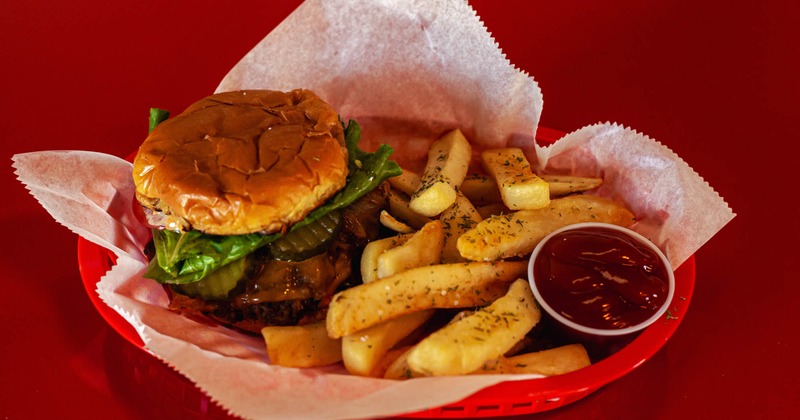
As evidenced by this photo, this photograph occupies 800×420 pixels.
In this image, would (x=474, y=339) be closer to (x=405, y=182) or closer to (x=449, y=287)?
(x=449, y=287)

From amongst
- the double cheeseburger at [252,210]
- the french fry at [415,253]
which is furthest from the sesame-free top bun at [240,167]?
the french fry at [415,253]

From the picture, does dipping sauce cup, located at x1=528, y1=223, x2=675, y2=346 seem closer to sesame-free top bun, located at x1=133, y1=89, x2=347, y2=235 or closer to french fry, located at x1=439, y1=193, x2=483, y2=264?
french fry, located at x1=439, y1=193, x2=483, y2=264

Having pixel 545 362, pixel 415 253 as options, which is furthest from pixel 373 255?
pixel 545 362

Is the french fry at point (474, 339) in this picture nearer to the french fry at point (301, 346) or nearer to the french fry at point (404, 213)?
the french fry at point (301, 346)

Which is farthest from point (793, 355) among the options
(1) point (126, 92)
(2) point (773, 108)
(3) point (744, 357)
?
(1) point (126, 92)

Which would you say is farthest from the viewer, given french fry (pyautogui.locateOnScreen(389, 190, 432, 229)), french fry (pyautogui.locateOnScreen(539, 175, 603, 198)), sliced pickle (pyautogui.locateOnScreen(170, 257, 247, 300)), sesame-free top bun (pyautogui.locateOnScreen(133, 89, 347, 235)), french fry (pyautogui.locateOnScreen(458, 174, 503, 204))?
french fry (pyautogui.locateOnScreen(458, 174, 503, 204))

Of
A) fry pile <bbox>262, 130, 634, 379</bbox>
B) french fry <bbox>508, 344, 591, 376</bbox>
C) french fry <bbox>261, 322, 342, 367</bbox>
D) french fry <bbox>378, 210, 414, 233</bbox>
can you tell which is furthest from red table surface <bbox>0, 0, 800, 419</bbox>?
french fry <bbox>378, 210, 414, 233</bbox>
